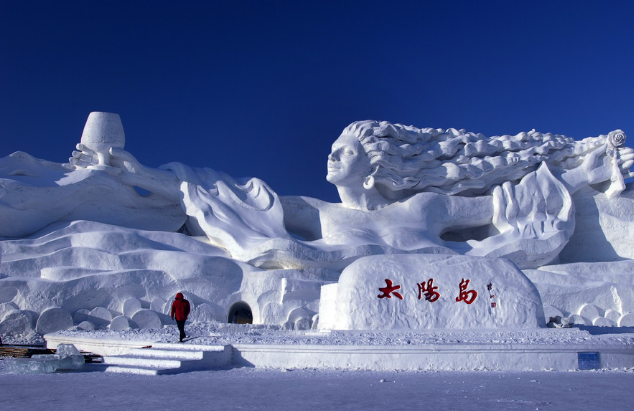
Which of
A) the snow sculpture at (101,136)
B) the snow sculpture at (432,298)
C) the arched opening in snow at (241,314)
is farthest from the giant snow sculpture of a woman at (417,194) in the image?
the snow sculpture at (432,298)

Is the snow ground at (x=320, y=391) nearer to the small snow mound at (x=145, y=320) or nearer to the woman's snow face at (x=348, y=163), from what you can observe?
the small snow mound at (x=145, y=320)

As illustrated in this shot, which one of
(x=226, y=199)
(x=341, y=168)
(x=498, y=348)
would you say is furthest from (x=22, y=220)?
(x=498, y=348)

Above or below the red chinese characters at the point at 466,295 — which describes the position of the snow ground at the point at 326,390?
below

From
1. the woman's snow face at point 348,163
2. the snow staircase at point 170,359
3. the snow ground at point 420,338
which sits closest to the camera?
the snow staircase at point 170,359

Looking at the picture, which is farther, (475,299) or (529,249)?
(529,249)

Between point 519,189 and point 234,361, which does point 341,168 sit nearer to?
point 519,189

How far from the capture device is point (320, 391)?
5277mm

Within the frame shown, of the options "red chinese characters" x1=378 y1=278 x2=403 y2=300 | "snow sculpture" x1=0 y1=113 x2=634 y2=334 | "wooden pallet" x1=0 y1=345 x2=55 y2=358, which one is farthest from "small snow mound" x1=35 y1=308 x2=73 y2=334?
"red chinese characters" x1=378 y1=278 x2=403 y2=300

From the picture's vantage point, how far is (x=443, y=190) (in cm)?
1555

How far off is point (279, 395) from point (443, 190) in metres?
11.1

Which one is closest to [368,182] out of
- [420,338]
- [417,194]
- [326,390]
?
[417,194]

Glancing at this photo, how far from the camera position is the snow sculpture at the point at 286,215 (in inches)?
497

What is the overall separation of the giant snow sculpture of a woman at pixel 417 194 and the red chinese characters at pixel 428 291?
4.11 meters

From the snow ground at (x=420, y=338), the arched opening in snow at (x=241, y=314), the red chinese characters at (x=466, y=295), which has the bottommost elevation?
the snow ground at (x=420, y=338)
